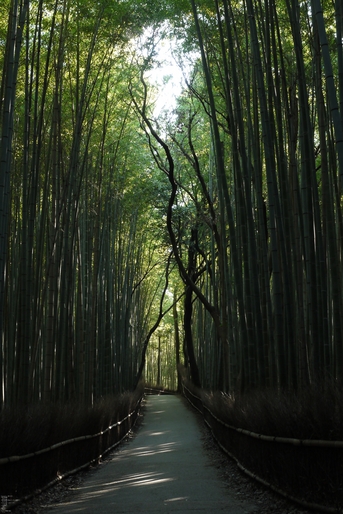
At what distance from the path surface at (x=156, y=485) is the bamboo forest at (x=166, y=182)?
3.21 feet

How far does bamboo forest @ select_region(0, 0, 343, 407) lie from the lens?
17.0 ft

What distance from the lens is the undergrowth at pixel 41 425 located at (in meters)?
3.92

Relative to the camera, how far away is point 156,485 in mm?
5117

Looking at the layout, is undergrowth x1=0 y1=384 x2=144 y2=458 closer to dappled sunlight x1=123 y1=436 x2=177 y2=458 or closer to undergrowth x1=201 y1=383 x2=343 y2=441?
dappled sunlight x1=123 y1=436 x2=177 y2=458

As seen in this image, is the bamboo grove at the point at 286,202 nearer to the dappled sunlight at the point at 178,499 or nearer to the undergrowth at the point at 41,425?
the dappled sunlight at the point at 178,499

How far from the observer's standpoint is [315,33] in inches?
223

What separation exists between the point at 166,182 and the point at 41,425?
33.0 ft

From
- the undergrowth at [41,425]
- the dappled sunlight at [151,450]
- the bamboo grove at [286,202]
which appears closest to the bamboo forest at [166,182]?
the bamboo grove at [286,202]

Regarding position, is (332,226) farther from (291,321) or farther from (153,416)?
(153,416)

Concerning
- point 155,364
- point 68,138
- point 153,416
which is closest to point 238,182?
point 68,138

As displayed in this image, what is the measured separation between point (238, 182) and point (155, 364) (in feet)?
112

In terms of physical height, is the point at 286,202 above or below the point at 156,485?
above

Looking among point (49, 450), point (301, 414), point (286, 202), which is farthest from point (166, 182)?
point (301, 414)

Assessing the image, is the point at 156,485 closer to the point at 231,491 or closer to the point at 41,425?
the point at 231,491
